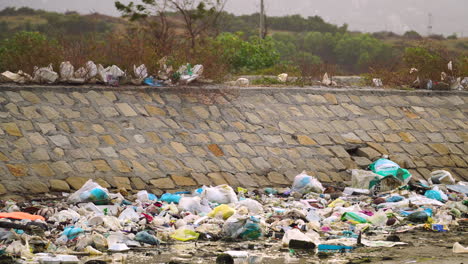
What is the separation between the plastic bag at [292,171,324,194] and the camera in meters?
9.92

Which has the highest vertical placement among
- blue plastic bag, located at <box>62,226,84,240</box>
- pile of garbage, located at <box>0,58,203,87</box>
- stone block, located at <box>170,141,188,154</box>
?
pile of garbage, located at <box>0,58,203,87</box>

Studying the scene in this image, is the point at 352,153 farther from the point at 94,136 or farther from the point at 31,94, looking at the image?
the point at 31,94

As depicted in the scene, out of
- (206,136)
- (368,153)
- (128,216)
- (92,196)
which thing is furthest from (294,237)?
(368,153)

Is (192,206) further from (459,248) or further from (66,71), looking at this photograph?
(66,71)

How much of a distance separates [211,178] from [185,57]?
303 cm

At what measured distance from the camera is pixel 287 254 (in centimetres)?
650

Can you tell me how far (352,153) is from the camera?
11.6 m

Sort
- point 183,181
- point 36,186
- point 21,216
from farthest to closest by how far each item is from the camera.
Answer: point 183,181
point 36,186
point 21,216

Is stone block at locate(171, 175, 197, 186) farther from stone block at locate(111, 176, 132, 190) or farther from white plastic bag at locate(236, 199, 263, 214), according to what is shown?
white plastic bag at locate(236, 199, 263, 214)

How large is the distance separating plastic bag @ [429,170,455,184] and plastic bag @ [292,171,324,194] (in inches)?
85.9

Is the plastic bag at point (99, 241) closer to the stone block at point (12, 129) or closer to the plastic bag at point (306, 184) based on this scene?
the stone block at point (12, 129)

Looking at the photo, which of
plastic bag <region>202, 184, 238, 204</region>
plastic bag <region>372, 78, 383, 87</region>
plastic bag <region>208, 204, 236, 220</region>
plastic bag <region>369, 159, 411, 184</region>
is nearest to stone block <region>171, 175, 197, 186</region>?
plastic bag <region>202, 184, 238, 204</region>

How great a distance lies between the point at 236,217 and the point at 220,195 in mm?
1488

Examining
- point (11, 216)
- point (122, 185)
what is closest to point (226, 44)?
point (122, 185)
